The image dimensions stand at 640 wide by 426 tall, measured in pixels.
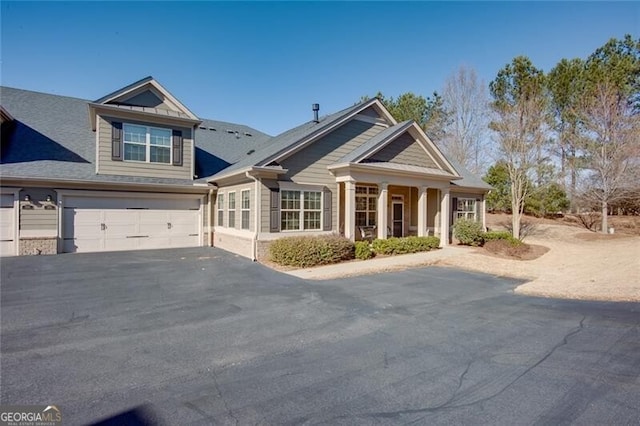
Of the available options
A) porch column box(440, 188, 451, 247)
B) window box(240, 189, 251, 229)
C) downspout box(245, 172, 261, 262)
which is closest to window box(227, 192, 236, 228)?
window box(240, 189, 251, 229)

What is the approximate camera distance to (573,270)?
1024 cm

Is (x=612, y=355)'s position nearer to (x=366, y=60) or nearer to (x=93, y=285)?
(x=93, y=285)

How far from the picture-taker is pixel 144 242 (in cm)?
1353

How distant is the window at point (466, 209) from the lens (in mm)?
17688

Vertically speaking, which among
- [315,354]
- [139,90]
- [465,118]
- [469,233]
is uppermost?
[465,118]

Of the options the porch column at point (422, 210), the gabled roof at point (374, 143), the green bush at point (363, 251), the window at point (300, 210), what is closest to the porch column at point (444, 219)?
the porch column at point (422, 210)

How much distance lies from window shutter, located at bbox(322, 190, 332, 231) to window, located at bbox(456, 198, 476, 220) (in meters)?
8.60

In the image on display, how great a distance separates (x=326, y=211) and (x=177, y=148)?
24.2ft

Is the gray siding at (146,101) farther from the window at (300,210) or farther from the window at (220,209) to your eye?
the window at (300,210)

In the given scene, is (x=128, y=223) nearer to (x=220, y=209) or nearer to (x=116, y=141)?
(x=116, y=141)

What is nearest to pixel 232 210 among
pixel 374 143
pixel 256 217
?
pixel 256 217

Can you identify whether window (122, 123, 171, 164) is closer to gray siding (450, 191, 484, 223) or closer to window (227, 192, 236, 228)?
window (227, 192, 236, 228)

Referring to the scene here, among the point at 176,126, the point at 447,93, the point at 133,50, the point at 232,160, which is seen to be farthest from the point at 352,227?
the point at 447,93

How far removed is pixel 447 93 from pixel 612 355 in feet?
101
